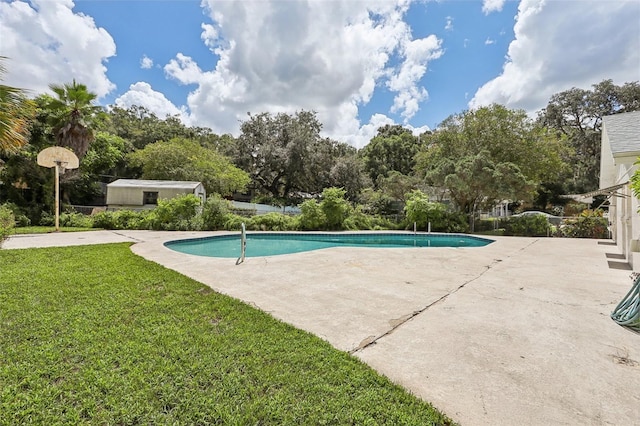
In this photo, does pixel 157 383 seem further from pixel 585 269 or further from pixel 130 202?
pixel 130 202

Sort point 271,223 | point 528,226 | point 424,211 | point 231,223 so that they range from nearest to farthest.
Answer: point 231,223, point 528,226, point 271,223, point 424,211

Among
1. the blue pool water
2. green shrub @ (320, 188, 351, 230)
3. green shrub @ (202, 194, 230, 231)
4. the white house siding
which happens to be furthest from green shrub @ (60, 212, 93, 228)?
the white house siding

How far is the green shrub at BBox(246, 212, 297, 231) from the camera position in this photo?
14.6 meters

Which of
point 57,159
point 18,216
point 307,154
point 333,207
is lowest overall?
point 18,216

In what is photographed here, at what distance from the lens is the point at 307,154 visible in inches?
923

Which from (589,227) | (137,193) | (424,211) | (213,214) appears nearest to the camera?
(589,227)

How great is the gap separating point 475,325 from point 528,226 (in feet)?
47.1

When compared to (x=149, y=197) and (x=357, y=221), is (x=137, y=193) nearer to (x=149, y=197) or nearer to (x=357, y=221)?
(x=149, y=197)

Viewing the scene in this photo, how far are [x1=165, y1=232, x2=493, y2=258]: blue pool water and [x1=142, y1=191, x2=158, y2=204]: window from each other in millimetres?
6947

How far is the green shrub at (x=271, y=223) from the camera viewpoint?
1463 centimetres

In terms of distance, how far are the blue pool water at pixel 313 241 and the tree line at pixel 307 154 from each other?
306cm

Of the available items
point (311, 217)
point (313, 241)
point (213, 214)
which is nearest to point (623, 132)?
point (313, 241)

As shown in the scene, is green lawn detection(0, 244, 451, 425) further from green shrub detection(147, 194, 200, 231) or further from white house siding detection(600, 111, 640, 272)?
green shrub detection(147, 194, 200, 231)

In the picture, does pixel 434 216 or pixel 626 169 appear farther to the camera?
pixel 434 216
